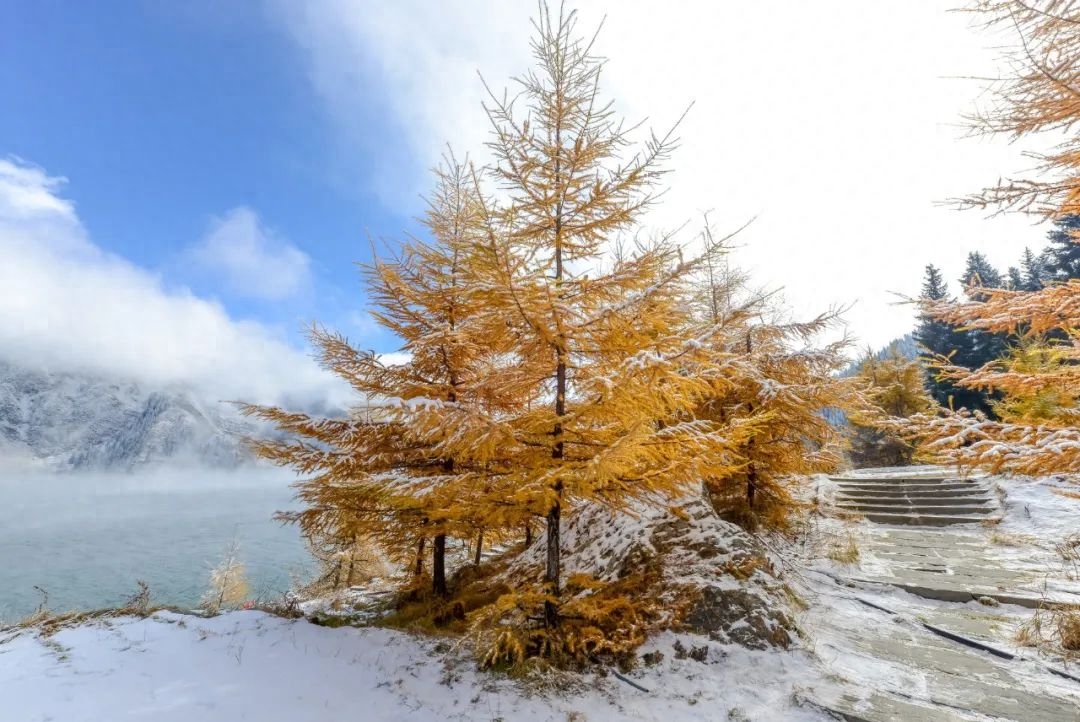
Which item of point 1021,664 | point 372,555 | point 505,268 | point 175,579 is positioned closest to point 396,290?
point 505,268

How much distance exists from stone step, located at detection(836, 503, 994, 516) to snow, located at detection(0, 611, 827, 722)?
10819 mm

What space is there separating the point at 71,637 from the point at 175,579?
111 metres

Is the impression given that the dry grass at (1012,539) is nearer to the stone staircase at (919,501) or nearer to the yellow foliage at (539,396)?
the stone staircase at (919,501)

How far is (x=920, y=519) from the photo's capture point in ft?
39.5

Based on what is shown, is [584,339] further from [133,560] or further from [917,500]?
[133,560]

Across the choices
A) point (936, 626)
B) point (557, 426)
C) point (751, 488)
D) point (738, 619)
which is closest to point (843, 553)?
point (751, 488)

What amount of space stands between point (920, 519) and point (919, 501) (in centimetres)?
174

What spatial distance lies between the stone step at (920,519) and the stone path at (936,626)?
0.04 meters

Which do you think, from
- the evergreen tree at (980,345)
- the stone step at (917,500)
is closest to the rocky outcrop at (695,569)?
the stone step at (917,500)

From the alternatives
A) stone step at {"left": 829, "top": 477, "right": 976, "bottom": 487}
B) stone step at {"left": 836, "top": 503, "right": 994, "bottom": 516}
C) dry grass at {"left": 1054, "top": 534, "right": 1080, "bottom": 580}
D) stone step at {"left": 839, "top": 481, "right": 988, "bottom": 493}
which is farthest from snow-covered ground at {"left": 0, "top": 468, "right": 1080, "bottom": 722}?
stone step at {"left": 829, "top": 477, "right": 976, "bottom": 487}

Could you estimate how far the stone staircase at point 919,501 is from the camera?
11.8 m

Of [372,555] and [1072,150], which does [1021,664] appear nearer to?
[1072,150]

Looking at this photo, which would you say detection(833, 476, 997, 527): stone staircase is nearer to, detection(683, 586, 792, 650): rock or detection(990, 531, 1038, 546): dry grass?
detection(990, 531, 1038, 546): dry grass

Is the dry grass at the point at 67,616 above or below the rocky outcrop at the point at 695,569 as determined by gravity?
below
